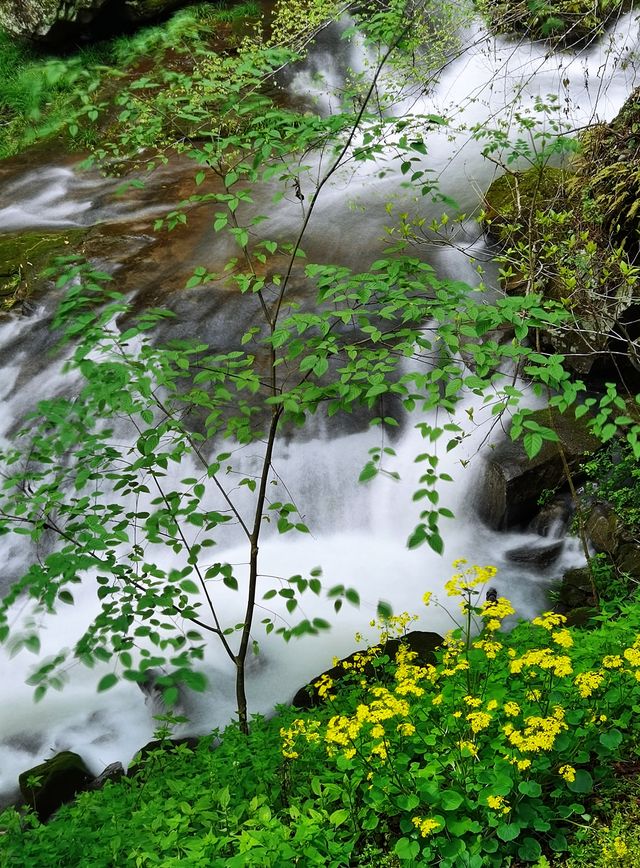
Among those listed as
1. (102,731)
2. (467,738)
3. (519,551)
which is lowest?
(467,738)

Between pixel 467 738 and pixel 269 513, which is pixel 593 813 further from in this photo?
pixel 269 513

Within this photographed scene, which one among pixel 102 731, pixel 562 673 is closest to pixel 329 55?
pixel 102 731

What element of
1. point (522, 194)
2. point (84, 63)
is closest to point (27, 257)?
point (84, 63)

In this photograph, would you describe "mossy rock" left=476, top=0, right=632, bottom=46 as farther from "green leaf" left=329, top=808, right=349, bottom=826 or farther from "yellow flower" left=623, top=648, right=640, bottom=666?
"green leaf" left=329, top=808, right=349, bottom=826

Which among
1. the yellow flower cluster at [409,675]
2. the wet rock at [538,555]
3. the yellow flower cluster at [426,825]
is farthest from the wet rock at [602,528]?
the yellow flower cluster at [426,825]

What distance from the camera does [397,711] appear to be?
2646 millimetres

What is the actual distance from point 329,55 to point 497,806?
11437 millimetres

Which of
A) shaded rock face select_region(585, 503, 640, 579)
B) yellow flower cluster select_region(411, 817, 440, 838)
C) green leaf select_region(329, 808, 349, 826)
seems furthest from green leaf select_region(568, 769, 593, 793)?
shaded rock face select_region(585, 503, 640, 579)

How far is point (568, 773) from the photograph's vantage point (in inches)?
95.2

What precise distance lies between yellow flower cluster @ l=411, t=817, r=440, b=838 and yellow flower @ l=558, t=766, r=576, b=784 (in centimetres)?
44

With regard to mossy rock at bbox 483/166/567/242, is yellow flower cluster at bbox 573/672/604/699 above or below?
below

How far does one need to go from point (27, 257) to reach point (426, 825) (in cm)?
748

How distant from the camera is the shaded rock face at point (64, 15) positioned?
461 inches

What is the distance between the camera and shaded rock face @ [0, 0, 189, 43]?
11703mm
